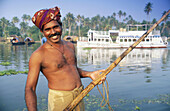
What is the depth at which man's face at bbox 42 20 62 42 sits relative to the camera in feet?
6.46

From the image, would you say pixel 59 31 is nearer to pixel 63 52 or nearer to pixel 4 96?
pixel 63 52

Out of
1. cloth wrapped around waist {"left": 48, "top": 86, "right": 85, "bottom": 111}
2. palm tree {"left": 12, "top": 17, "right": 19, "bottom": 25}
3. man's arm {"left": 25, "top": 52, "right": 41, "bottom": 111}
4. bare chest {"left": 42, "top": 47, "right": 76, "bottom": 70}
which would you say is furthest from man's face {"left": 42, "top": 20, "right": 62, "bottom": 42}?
palm tree {"left": 12, "top": 17, "right": 19, "bottom": 25}

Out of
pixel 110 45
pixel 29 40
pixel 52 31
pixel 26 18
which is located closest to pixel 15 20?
pixel 26 18

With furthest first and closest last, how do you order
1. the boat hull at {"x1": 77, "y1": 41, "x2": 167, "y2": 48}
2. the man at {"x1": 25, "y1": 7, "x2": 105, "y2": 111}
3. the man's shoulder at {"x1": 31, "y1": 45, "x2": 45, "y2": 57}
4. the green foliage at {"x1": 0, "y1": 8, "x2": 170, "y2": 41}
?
the green foliage at {"x1": 0, "y1": 8, "x2": 170, "y2": 41}
the boat hull at {"x1": 77, "y1": 41, "x2": 167, "y2": 48}
the man at {"x1": 25, "y1": 7, "x2": 105, "y2": 111}
the man's shoulder at {"x1": 31, "y1": 45, "x2": 45, "y2": 57}

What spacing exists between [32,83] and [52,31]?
65 cm

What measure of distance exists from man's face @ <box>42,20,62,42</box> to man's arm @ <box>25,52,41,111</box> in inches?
11.6

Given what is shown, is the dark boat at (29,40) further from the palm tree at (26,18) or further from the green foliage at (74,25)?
the palm tree at (26,18)

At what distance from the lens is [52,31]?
1.95 m

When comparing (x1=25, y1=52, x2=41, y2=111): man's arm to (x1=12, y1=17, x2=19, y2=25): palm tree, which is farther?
(x1=12, y1=17, x2=19, y2=25): palm tree

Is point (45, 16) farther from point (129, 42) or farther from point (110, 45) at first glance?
point (129, 42)

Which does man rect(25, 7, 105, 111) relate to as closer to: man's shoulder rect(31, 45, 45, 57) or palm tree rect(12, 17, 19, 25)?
man's shoulder rect(31, 45, 45, 57)

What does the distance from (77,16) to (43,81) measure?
78379 mm

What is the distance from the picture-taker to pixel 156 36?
119 ft

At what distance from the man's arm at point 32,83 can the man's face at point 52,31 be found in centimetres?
30
